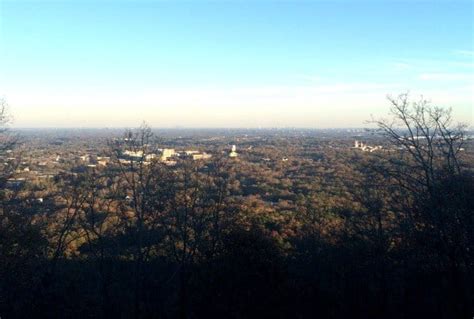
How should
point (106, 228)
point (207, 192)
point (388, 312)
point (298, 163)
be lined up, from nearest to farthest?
point (388, 312) → point (207, 192) → point (106, 228) → point (298, 163)

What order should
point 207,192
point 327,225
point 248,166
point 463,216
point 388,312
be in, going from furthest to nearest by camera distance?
point 248,166 < point 327,225 < point 207,192 < point 388,312 < point 463,216

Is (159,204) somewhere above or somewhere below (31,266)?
above

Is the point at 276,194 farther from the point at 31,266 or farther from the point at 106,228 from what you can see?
the point at 31,266

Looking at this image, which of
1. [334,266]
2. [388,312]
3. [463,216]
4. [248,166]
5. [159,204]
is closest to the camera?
[463,216]

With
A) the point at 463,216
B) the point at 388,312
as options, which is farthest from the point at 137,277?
the point at 463,216

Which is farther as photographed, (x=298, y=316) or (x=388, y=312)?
(x=388, y=312)

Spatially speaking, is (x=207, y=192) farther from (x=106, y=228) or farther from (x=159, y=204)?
(x=106, y=228)

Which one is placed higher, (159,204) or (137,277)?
(159,204)

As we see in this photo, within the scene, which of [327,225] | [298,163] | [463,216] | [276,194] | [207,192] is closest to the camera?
[463,216]

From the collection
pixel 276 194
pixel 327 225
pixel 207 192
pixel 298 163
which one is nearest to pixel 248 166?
pixel 298 163
